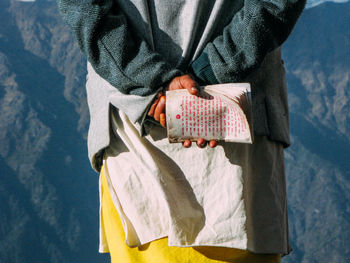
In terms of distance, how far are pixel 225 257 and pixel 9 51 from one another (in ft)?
44.3

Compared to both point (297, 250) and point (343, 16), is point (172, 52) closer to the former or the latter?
point (297, 250)

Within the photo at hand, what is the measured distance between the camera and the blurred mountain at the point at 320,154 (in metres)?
13.2

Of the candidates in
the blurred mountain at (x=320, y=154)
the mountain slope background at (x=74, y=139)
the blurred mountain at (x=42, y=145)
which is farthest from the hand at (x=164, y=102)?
the blurred mountain at (x=320, y=154)

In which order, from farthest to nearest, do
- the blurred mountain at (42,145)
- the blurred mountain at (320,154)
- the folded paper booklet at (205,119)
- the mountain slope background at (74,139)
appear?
the blurred mountain at (320,154) < the mountain slope background at (74,139) < the blurred mountain at (42,145) < the folded paper booklet at (205,119)

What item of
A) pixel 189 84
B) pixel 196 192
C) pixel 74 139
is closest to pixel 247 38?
pixel 189 84

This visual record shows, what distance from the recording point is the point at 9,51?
12977mm

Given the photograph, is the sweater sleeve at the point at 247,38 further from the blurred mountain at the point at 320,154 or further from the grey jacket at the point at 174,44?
the blurred mountain at the point at 320,154

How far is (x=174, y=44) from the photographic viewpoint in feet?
2.00

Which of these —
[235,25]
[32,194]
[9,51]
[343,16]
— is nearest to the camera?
[235,25]

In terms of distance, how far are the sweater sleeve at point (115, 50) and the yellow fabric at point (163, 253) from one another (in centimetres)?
19

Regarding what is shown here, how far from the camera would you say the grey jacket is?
1.81ft

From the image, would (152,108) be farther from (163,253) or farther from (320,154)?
(320,154)

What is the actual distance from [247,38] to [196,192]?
0.21 m

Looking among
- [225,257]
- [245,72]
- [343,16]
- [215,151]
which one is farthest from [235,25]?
[343,16]
